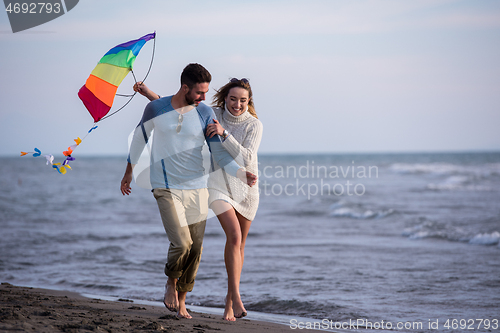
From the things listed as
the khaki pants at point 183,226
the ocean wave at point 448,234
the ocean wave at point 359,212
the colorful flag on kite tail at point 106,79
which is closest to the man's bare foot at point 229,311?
the khaki pants at point 183,226

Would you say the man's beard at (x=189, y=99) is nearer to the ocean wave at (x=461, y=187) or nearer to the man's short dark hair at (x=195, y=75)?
the man's short dark hair at (x=195, y=75)

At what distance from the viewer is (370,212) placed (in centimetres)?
1308

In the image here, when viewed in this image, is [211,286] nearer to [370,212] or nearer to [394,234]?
[394,234]

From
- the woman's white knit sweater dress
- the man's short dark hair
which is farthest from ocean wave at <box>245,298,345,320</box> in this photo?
the man's short dark hair

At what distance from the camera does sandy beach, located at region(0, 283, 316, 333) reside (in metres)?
3.07

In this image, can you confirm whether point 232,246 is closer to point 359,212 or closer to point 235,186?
point 235,186

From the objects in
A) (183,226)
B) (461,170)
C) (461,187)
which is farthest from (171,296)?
(461,170)

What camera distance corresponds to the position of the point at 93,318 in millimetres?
3479

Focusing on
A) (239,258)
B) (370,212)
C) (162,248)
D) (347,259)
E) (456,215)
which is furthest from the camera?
(370,212)

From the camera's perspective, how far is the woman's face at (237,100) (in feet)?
13.0

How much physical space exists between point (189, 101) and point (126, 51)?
781mm

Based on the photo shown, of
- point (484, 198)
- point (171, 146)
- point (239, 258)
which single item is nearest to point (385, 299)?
point (239, 258)

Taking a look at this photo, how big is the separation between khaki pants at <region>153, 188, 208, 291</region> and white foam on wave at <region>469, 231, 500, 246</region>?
258 inches

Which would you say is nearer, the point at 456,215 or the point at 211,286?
the point at 211,286
